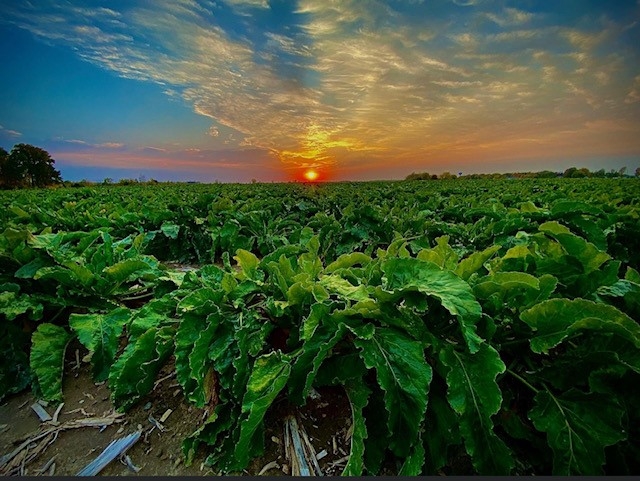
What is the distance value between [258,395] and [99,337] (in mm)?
1483

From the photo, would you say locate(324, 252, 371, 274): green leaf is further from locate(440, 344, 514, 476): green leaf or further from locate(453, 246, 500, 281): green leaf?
locate(440, 344, 514, 476): green leaf

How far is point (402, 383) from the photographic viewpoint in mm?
1645

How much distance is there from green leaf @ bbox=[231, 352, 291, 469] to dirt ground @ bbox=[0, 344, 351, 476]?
21cm

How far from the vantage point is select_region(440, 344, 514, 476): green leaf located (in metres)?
1.54

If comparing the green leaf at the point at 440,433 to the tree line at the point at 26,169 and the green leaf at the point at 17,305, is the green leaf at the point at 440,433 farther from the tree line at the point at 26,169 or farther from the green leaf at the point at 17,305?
the tree line at the point at 26,169

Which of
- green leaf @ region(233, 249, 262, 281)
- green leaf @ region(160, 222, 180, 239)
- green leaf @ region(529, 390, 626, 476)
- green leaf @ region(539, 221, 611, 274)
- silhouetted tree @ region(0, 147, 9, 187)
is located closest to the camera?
green leaf @ region(529, 390, 626, 476)

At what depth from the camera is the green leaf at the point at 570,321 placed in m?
1.55

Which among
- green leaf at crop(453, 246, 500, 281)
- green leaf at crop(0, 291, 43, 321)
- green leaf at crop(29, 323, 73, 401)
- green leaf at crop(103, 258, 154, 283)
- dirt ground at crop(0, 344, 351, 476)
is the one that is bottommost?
dirt ground at crop(0, 344, 351, 476)

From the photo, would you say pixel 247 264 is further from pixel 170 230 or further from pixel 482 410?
pixel 170 230

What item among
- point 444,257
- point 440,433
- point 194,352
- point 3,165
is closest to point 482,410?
point 440,433

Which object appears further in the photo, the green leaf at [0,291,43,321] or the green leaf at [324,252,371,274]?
the green leaf at [0,291,43,321]

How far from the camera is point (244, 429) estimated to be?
1.69 metres

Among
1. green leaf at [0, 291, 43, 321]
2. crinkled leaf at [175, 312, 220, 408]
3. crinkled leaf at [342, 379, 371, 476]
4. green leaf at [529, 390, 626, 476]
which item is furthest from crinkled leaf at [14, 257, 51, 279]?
green leaf at [529, 390, 626, 476]

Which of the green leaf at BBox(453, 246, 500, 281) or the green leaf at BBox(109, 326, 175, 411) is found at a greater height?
the green leaf at BBox(453, 246, 500, 281)
